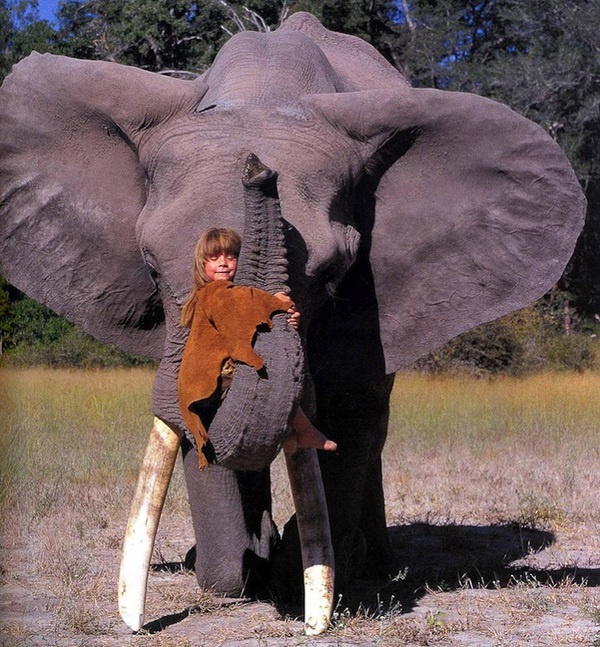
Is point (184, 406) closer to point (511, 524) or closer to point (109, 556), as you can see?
point (109, 556)

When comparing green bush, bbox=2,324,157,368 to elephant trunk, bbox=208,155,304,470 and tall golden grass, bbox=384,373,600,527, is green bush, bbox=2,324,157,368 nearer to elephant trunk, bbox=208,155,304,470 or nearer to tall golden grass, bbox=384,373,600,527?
tall golden grass, bbox=384,373,600,527

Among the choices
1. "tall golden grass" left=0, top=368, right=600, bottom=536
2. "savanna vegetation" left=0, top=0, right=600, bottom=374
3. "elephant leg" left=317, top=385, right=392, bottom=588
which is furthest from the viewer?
"savanna vegetation" left=0, top=0, right=600, bottom=374

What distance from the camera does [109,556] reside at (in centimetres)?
685

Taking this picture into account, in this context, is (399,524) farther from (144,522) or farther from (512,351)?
(512,351)

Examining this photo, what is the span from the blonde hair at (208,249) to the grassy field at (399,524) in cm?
133

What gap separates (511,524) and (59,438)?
174 inches

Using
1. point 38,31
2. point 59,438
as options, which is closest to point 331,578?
point 59,438

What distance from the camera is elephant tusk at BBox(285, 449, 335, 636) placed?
187 inches

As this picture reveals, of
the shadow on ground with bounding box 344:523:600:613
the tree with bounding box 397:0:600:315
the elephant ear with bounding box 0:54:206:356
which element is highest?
the tree with bounding box 397:0:600:315

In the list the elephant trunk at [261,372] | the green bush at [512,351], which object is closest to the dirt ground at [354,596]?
the elephant trunk at [261,372]

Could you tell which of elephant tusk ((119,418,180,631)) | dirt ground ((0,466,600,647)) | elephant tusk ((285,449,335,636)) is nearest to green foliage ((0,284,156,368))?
dirt ground ((0,466,600,647))

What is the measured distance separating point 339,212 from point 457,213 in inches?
31.8

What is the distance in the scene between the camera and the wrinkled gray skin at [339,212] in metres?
5.24

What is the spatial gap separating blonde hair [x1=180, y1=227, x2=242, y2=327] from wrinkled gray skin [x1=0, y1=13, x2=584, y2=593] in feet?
2.53
